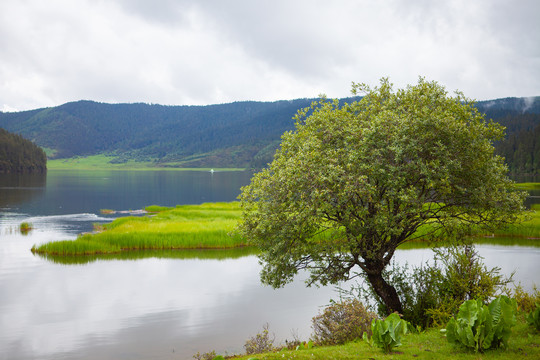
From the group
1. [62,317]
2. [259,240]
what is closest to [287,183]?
[259,240]

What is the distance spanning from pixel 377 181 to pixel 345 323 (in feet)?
23.8

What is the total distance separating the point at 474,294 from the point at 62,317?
82.2 feet

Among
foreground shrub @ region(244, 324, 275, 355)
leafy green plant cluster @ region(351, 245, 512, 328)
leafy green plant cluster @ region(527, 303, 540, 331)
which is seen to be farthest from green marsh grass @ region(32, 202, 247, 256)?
leafy green plant cluster @ region(527, 303, 540, 331)

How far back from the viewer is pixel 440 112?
2175cm

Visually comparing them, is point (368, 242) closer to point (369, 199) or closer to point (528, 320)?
point (369, 199)

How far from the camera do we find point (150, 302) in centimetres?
3256

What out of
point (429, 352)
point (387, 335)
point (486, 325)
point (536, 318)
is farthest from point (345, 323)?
point (536, 318)

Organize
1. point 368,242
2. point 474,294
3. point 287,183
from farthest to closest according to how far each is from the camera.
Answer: point 368,242, point 287,183, point 474,294

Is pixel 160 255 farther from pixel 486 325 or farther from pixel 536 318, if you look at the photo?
pixel 486 325

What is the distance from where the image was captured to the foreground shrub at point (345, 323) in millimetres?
18609

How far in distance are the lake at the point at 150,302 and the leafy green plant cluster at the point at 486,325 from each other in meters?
13.0

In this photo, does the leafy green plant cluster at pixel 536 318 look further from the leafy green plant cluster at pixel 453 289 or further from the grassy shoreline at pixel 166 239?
the grassy shoreline at pixel 166 239

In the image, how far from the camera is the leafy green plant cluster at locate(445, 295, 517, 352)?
44.6ft

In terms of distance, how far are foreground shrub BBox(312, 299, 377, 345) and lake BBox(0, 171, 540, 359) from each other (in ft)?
21.6
